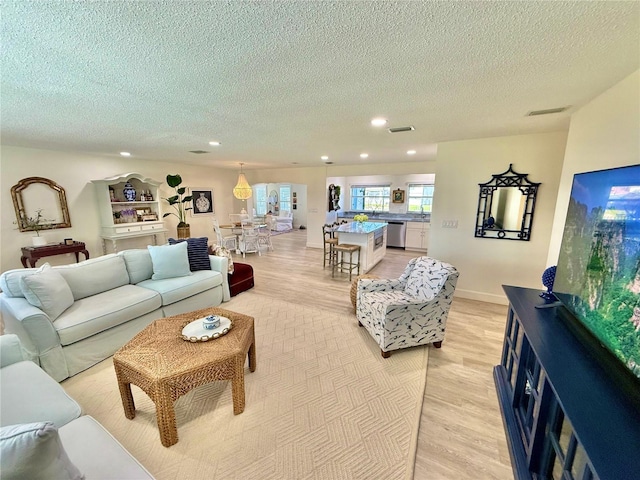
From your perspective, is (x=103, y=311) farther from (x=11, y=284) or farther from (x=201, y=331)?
(x=201, y=331)

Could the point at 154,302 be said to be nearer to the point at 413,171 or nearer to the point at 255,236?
the point at 255,236

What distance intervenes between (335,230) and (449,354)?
327 centimetres

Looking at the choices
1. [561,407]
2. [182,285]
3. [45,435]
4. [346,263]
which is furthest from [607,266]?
[346,263]

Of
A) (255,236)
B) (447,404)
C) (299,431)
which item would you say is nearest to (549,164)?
(447,404)

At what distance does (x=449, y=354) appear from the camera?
8.38 ft

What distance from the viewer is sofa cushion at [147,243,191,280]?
3.20 metres

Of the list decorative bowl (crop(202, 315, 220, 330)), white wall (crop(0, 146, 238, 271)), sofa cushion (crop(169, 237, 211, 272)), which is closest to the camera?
decorative bowl (crop(202, 315, 220, 330))

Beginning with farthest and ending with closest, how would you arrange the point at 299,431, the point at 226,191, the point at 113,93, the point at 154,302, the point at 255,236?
the point at 226,191 < the point at 255,236 < the point at 154,302 < the point at 113,93 < the point at 299,431

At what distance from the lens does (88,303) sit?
248 centimetres

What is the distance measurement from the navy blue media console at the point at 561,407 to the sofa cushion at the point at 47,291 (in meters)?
3.52

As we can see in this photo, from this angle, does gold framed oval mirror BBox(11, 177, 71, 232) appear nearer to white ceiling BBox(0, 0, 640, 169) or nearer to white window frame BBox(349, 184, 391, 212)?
white ceiling BBox(0, 0, 640, 169)

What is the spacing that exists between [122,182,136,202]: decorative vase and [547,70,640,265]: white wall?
7330 millimetres

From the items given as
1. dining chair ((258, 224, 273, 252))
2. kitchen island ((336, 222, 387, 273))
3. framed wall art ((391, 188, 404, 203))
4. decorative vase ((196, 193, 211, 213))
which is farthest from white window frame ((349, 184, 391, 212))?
decorative vase ((196, 193, 211, 213))

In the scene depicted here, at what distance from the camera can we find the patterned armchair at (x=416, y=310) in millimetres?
2408
